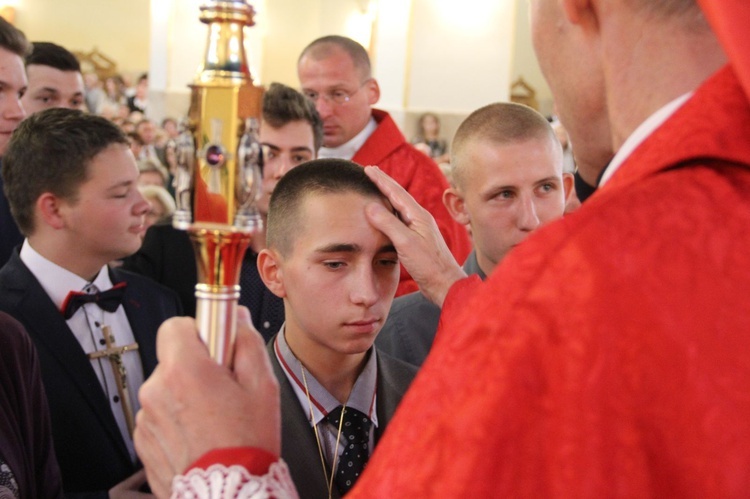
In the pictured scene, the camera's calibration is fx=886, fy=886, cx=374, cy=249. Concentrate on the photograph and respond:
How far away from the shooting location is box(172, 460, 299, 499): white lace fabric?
96 centimetres

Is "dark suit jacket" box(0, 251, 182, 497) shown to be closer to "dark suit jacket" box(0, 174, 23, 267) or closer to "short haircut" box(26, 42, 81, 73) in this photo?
"dark suit jacket" box(0, 174, 23, 267)

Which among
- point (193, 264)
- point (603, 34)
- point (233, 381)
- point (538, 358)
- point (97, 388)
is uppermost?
point (603, 34)

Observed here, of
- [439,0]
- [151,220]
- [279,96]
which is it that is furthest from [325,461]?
[439,0]

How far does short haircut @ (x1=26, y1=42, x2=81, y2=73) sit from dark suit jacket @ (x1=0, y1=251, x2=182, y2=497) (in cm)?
178

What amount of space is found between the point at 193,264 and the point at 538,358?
2458 millimetres

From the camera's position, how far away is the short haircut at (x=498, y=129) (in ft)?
9.58

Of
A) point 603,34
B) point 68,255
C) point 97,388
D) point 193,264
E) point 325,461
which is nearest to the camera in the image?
point 603,34

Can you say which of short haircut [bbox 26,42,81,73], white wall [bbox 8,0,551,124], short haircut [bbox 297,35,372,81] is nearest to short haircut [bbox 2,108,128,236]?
short haircut [bbox 26,42,81,73]

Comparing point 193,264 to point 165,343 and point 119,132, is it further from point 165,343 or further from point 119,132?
point 165,343

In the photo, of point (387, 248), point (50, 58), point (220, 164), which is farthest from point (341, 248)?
point (50, 58)

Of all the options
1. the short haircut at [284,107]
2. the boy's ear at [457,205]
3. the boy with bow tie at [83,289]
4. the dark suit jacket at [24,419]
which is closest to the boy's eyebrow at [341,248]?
the dark suit jacket at [24,419]

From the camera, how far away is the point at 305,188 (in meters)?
2.14

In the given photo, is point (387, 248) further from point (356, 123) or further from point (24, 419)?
point (356, 123)

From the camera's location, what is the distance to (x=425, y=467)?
2.53 feet
